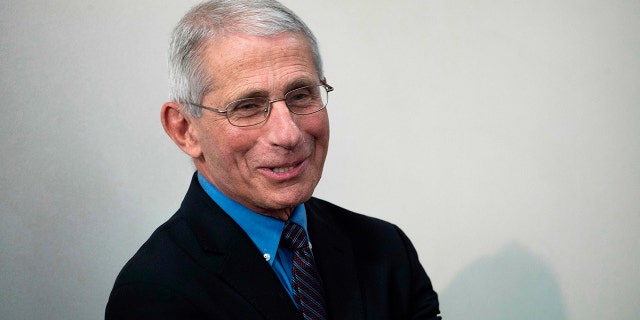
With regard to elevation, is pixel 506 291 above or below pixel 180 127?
below

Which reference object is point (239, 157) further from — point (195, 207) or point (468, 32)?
point (468, 32)

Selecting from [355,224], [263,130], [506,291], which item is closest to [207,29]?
[263,130]

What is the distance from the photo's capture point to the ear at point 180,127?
1576mm

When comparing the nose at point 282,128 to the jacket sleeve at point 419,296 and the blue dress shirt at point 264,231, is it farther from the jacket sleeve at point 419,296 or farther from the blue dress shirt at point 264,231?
the jacket sleeve at point 419,296

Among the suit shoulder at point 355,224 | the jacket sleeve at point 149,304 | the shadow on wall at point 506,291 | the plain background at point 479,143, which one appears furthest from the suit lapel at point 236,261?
the shadow on wall at point 506,291

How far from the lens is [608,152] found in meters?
3.03

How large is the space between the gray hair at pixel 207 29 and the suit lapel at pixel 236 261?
0.84 ft

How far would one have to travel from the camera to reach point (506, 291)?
3.00m

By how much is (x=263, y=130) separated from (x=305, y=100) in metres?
0.14

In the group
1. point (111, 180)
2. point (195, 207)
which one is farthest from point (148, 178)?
point (195, 207)

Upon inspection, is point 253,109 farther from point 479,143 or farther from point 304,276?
point 479,143

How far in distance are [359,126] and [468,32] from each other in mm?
650

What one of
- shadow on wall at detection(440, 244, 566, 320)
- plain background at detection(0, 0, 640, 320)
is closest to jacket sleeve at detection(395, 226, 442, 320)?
plain background at detection(0, 0, 640, 320)

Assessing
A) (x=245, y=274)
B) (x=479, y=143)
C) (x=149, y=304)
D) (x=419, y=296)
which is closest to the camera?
(x=149, y=304)
